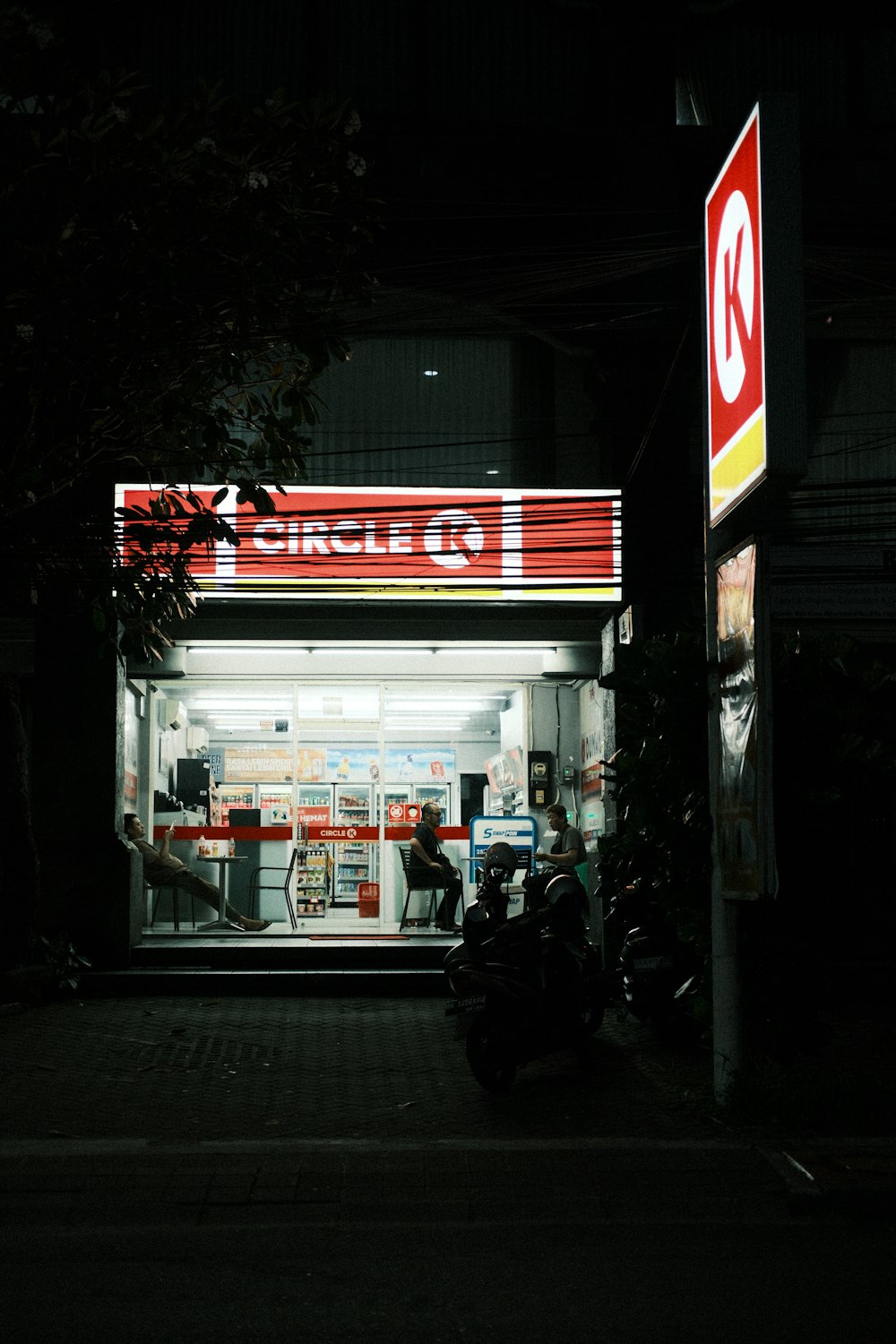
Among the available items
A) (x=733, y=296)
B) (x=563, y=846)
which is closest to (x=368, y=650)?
(x=563, y=846)

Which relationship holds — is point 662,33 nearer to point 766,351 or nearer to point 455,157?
point 455,157

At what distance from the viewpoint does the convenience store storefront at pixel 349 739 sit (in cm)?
1369

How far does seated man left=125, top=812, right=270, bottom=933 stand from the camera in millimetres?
13805

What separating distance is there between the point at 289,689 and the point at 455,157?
21.2 feet

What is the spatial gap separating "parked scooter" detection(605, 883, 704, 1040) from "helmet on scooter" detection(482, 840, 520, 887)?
85 centimetres

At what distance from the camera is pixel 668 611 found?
1288cm

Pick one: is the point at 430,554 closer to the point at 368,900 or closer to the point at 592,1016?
the point at 368,900

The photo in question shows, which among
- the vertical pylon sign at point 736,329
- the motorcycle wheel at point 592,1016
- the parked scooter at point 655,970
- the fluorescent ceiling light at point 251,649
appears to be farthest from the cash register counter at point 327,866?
the vertical pylon sign at point 736,329

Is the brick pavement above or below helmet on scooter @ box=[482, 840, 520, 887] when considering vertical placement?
below

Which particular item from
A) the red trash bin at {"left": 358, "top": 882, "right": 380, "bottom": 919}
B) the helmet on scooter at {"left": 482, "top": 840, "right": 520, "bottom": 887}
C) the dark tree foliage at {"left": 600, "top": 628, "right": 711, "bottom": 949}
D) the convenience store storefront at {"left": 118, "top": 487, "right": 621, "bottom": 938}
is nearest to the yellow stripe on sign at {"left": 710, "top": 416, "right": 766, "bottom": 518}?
the dark tree foliage at {"left": 600, "top": 628, "right": 711, "bottom": 949}

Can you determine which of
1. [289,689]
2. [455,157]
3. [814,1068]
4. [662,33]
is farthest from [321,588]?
[662,33]

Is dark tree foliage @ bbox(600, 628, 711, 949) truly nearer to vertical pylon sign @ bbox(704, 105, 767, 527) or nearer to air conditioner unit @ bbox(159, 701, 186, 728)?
vertical pylon sign @ bbox(704, 105, 767, 527)

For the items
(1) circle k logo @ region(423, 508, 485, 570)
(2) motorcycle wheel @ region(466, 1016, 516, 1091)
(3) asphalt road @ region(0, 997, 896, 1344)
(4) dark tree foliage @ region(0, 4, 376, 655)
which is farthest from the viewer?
(1) circle k logo @ region(423, 508, 485, 570)

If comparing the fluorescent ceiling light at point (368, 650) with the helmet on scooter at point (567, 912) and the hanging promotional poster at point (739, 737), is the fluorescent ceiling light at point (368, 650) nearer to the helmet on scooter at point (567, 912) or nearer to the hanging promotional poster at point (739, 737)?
the helmet on scooter at point (567, 912)
